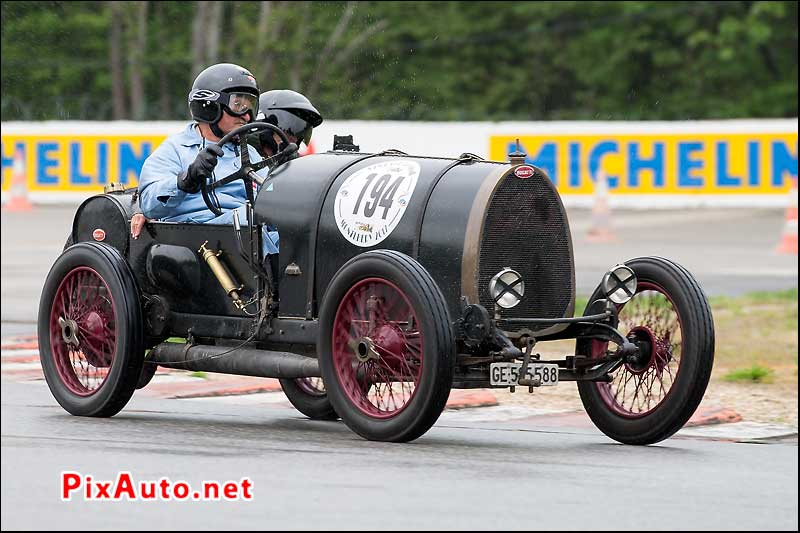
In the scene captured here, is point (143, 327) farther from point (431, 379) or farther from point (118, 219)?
point (431, 379)

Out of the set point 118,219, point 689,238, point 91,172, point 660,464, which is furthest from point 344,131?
point 660,464

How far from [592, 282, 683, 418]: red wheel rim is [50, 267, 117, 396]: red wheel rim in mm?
2375

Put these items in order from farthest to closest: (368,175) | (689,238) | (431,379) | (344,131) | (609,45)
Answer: (609,45) → (344,131) → (689,238) → (368,175) → (431,379)

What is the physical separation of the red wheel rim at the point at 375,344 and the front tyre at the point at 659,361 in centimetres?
100

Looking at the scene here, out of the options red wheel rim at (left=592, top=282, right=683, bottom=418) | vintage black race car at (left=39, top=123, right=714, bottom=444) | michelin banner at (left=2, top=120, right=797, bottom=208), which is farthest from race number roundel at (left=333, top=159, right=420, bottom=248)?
michelin banner at (left=2, top=120, right=797, bottom=208)

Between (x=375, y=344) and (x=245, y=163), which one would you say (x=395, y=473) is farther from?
(x=245, y=163)

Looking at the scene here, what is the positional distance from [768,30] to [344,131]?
604 inches

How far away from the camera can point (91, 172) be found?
29.4 metres

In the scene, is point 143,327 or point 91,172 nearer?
point 143,327

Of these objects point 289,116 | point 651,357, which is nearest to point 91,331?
point 289,116

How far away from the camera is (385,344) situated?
7.85 metres

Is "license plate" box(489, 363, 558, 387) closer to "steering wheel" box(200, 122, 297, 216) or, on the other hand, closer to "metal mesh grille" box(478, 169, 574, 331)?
"metal mesh grille" box(478, 169, 574, 331)

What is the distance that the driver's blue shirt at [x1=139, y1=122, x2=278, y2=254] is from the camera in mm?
8914

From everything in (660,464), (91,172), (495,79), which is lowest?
(660,464)
